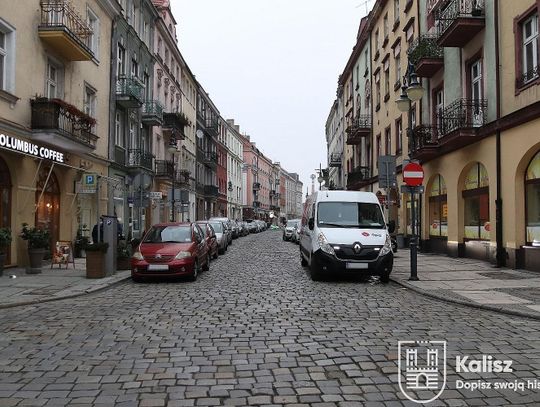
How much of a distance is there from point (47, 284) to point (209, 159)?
42284mm

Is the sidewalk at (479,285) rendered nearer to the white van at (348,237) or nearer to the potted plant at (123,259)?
the white van at (348,237)

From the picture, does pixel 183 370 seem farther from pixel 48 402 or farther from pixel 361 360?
pixel 361 360

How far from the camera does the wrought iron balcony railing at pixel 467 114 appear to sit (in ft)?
54.3

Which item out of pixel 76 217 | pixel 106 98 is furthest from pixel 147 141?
pixel 76 217

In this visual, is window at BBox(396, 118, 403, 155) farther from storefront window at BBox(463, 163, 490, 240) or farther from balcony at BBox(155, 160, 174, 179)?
balcony at BBox(155, 160, 174, 179)

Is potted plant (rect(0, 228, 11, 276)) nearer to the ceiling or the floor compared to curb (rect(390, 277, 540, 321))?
nearer to the ceiling

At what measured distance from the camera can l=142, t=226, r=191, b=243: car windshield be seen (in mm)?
13570

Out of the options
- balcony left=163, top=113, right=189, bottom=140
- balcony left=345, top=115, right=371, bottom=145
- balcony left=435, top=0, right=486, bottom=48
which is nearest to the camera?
balcony left=435, top=0, right=486, bottom=48

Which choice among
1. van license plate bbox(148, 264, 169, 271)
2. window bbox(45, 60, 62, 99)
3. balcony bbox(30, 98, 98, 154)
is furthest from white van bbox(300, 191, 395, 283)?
window bbox(45, 60, 62, 99)

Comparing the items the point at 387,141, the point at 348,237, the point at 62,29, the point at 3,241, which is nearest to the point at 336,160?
the point at 387,141

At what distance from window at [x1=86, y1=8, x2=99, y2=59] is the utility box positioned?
980 cm

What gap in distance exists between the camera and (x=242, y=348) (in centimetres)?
598

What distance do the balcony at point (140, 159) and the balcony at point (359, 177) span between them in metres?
14.7

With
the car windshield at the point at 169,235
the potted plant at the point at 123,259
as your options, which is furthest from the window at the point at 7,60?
the car windshield at the point at 169,235
